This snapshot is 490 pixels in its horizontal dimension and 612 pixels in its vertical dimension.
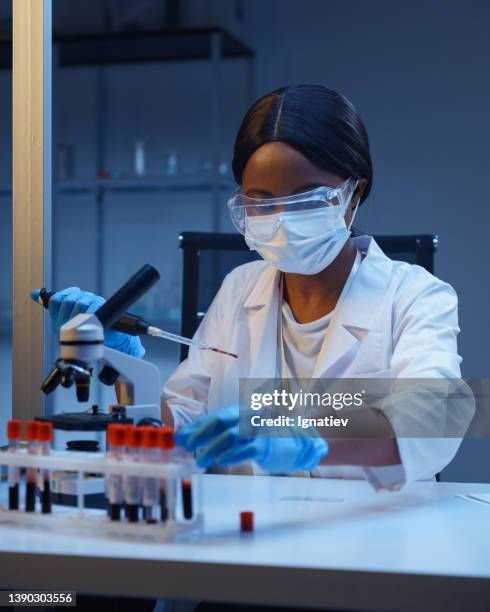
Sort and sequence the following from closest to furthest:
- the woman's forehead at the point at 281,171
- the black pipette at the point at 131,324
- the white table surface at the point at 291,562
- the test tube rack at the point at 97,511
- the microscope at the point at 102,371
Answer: the white table surface at the point at 291,562 → the test tube rack at the point at 97,511 → the microscope at the point at 102,371 → the black pipette at the point at 131,324 → the woman's forehead at the point at 281,171

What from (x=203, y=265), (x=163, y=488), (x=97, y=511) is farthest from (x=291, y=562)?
(x=203, y=265)

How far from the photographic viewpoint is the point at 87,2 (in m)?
3.81

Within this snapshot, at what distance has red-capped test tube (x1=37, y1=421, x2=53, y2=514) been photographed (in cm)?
95

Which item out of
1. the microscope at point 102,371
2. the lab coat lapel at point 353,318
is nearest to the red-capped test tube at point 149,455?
the microscope at point 102,371

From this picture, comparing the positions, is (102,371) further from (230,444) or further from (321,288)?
(321,288)

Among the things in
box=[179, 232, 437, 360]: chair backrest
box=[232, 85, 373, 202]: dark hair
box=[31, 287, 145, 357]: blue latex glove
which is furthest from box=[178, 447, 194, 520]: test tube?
box=[179, 232, 437, 360]: chair backrest

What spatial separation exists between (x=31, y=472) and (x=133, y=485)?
0.15m

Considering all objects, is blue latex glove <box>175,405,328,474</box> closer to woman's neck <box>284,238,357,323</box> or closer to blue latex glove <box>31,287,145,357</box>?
blue latex glove <box>31,287,145,357</box>

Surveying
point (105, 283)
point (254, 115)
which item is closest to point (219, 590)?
point (254, 115)

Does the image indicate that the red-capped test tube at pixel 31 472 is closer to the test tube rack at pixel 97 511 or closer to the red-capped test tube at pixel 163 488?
the test tube rack at pixel 97 511

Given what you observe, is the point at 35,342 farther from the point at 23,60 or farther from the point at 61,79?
the point at 61,79

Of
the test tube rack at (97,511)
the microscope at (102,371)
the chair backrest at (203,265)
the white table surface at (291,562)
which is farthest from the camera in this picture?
the chair backrest at (203,265)

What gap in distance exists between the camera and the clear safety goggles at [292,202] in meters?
1.41

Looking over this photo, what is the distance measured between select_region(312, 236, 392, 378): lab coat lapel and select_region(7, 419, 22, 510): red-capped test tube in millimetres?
607
